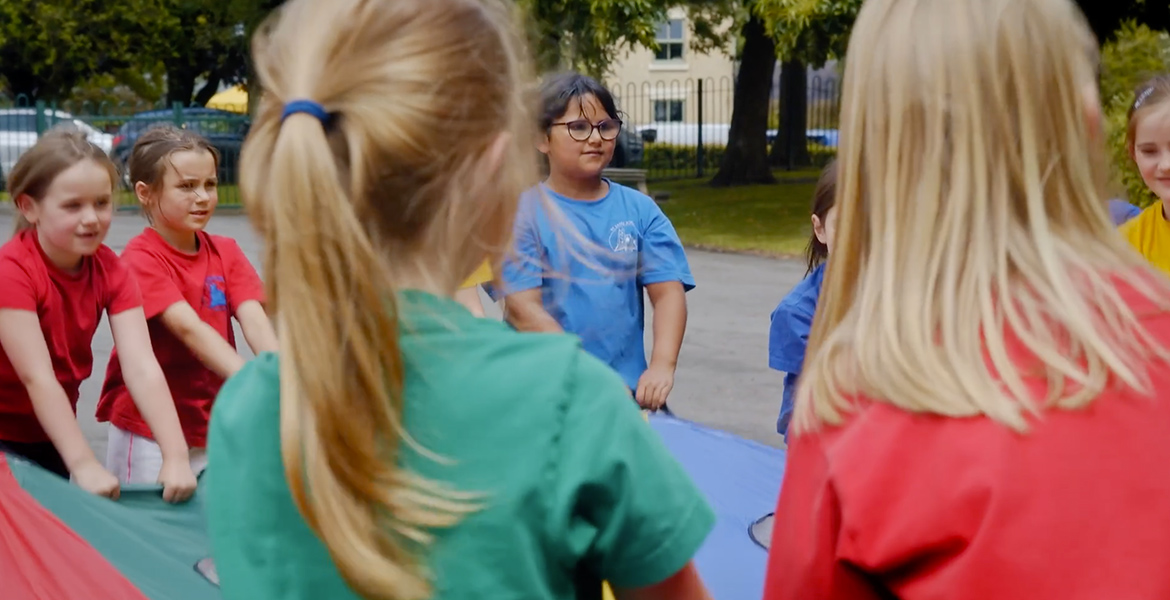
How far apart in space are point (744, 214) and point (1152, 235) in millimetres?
14970

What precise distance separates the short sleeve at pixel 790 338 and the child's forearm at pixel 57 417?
177cm

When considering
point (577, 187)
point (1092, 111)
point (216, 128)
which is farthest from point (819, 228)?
point (216, 128)

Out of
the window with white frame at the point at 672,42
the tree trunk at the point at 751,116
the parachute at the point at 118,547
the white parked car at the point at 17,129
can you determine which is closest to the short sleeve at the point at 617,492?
the parachute at the point at 118,547

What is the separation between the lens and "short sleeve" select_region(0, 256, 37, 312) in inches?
129

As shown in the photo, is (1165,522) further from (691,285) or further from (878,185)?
(691,285)

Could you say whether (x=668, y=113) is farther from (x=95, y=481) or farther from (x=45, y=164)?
(x=95, y=481)

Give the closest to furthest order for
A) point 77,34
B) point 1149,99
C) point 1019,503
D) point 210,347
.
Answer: point 1019,503 < point 210,347 < point 1149,99 < point 77,34

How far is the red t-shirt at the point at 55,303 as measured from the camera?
130 inches

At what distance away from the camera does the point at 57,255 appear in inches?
135

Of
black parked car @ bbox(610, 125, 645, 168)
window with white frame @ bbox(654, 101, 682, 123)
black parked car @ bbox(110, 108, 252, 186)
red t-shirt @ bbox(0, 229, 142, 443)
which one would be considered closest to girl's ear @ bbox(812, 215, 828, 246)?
red t-shirt @ bbox(0, 229, 142, 443)

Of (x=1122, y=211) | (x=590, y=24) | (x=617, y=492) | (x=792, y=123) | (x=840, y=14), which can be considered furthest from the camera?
(x=792, y=123)

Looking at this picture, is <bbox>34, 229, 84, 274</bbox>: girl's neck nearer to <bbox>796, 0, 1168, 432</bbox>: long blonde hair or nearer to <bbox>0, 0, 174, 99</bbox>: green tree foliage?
<bbox>796, 0, 1168, 432</bbox>: long blonde hair

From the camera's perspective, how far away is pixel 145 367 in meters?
3.39

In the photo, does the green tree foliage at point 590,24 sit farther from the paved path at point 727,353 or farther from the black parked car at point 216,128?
the black parked car at point 216,128
